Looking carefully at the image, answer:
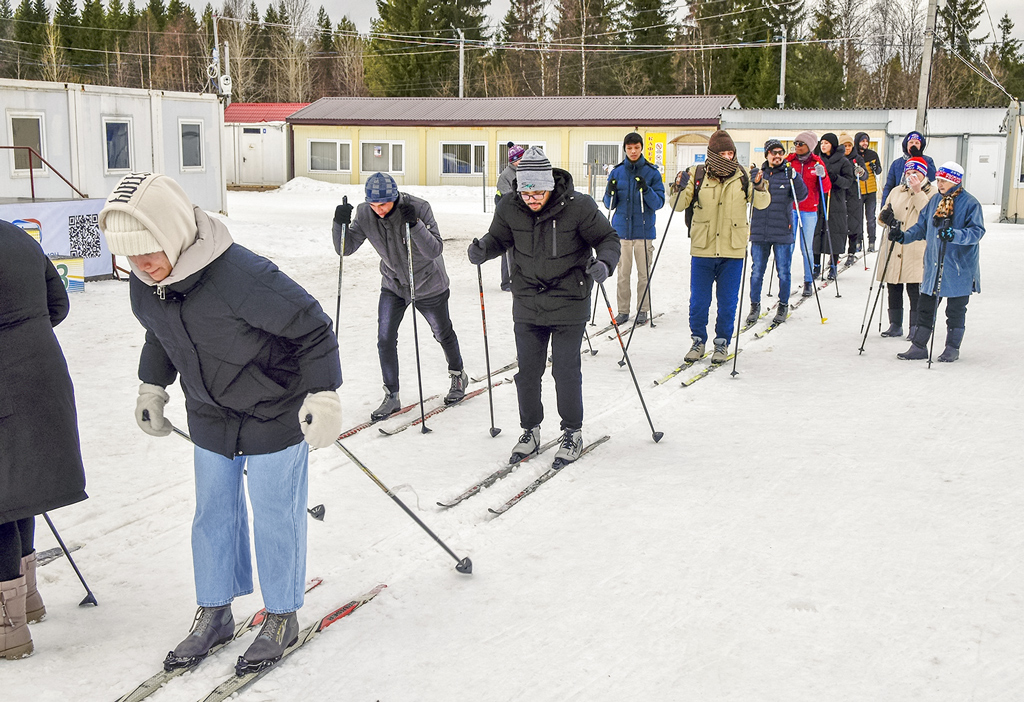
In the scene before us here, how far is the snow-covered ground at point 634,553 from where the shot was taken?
10.6 ft

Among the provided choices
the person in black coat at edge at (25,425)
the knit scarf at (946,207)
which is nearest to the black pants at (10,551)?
the person in black coat at edge at (25,425)

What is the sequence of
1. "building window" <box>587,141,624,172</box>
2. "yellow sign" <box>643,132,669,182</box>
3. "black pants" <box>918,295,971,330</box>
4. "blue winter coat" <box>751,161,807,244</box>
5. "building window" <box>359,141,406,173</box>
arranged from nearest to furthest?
"black pants" <box>918,295,971,330</box>, "blue winter coat" <box>751,161,807,244</box>, "yellow sign" <box>643,132,669,182</box>, "building window" <box>587,141,624,172</box>, "building window" <box>359,141,406,173</box>

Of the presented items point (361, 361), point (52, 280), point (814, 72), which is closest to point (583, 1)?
point (814, 72)

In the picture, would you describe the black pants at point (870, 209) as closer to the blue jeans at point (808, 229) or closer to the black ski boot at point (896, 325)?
the blue jeans at point (808, 229)

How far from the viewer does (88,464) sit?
5.30 metres

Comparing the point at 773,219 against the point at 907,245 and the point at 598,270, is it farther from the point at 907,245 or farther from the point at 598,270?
the point at 598,270

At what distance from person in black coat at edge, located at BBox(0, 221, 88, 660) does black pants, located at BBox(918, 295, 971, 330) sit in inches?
259

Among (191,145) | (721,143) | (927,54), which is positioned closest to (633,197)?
(721,143)

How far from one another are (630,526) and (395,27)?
54042 millimetres

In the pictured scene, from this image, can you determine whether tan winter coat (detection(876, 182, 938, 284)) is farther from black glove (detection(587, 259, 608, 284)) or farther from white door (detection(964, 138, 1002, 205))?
white door (detection(964, 138, 1002, 205))

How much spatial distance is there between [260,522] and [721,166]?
17.6ft

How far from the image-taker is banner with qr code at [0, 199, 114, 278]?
1055cm

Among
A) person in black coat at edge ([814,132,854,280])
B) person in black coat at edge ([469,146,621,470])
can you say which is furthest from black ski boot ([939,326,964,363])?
person in black coat at edge ([469,146,621,470])

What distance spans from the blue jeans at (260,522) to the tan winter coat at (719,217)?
16.0 ft
